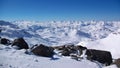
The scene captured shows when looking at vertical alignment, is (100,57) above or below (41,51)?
below

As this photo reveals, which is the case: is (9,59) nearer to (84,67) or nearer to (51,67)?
(51,67)

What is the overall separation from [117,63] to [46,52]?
7155mm

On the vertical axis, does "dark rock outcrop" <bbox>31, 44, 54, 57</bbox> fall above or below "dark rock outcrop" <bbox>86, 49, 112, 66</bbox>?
above

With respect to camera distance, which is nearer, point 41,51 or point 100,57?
point 41,51

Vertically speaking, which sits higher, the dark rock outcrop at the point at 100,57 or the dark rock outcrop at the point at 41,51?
the dark rock outcrop at the point at 41,51

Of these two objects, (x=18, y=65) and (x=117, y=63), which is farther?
(x=117, y=63)

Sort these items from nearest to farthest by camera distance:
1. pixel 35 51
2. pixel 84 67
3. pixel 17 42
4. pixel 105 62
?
1. pixel 84 67
2. pixel 35 51
3. pixel 105 62
4. pixel 17 42

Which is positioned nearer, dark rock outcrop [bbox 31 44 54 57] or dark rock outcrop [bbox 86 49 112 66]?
dark rock outcrop [bbox 31 44 54 57]

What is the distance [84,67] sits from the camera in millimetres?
18125

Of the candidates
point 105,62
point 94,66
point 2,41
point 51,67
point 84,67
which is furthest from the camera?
point 2,41

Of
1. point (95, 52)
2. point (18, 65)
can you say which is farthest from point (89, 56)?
point (18, 65)

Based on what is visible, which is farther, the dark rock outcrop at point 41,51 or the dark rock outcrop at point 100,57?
the dark rock outcrop at point 100,57

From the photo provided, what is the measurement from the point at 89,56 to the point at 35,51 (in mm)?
6688

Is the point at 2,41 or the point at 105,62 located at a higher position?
the point at 2,41
